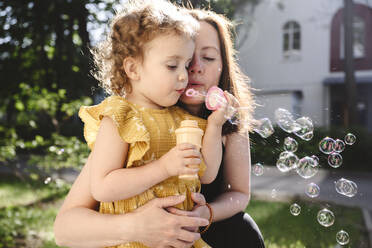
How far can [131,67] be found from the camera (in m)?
1.46

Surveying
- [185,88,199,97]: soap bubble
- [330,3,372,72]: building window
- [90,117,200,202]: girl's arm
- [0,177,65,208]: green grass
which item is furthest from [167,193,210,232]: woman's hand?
[330,3,372,72]: building window

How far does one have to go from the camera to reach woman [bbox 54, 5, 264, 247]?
1.28 meters

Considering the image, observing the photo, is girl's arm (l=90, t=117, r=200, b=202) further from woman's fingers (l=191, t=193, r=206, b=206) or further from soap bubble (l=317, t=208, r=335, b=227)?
soap bubble (l=317, t=208, r=335, b=227)

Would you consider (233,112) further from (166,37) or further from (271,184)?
(271,184)

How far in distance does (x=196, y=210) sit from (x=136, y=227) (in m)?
0.20

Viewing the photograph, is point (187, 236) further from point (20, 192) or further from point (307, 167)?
point (20, 192)

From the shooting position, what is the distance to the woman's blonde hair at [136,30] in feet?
4.54

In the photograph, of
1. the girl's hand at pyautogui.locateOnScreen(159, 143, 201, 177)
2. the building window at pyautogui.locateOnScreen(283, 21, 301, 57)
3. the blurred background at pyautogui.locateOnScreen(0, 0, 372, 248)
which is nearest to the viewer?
the girl's hand at pyautogui.locateOnScreen(159, 143, 201, 177)

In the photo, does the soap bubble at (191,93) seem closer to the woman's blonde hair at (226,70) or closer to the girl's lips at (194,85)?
the girl's lips at (194,85)

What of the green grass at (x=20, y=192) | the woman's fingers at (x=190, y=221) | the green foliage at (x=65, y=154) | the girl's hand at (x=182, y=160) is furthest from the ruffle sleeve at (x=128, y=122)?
the green grass at (x=20, y=192)

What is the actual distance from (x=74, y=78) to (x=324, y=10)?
1302 cm

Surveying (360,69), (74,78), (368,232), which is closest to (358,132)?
(360,69)

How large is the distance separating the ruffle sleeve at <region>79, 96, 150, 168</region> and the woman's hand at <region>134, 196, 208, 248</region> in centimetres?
15

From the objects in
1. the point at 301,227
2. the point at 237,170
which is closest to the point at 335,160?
the point at 237,170
